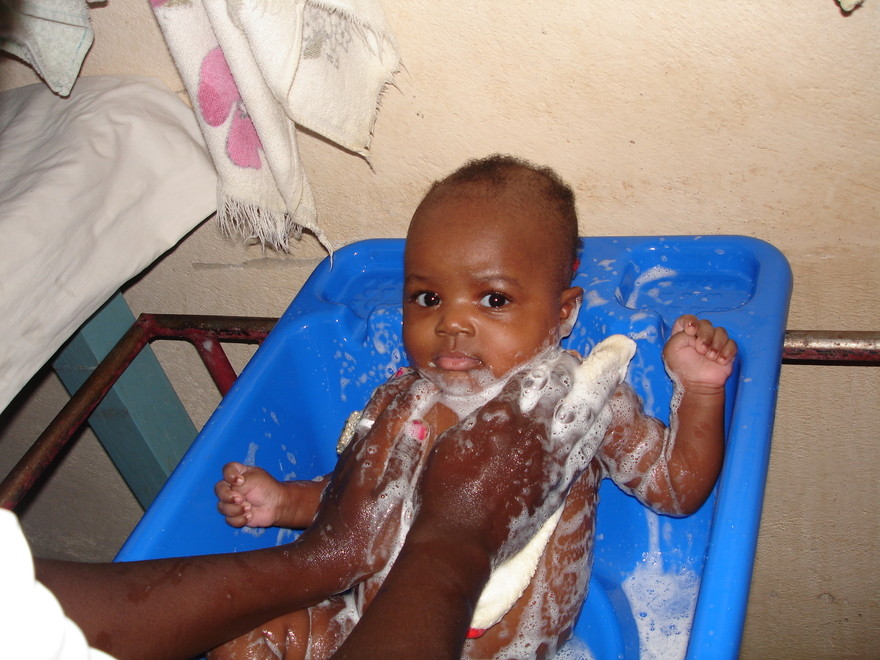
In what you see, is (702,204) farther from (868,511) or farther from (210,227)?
(210,227)

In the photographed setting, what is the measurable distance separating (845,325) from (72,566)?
944mm

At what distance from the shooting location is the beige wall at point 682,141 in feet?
2.66

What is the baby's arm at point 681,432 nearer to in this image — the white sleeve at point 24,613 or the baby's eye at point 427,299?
the baby's eye at point 427,299

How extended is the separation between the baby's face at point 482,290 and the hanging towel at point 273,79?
181 mm

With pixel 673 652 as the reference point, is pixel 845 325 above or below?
above

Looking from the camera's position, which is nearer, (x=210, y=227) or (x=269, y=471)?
(x=269, y=471)

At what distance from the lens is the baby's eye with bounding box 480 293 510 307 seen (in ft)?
2.64

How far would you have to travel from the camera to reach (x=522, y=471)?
749mm

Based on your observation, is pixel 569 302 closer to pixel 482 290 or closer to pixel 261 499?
pixel 482 290

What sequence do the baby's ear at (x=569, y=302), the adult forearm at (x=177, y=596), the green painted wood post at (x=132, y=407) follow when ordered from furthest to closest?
the green painted wood post at (x=132, y=407)
the baby's ear at (x=569, y=302)
the adult forearm at (x=177, y=596)

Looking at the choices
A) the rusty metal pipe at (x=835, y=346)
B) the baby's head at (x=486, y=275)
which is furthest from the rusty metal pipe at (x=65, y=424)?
the rusty metal pipe at (x=835, y=346)

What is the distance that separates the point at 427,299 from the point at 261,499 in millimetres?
299

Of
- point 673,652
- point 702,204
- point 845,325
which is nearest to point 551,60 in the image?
point 702,204

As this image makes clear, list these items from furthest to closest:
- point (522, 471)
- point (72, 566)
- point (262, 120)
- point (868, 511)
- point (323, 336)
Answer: point (868, 511)
point (323, 336)
point (262, 120)
point (522, 471)
point (72, 566)
